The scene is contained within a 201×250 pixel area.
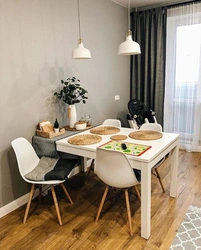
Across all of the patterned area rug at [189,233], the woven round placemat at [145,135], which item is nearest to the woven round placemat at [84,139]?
the woven round placemat at [145,135]

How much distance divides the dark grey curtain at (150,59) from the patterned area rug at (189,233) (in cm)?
240

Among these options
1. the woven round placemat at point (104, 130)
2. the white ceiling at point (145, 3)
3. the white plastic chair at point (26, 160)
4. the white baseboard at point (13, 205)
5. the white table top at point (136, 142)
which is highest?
the white ceiling at point (145, 3)

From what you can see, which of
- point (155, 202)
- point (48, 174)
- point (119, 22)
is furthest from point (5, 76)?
point (119, 22)

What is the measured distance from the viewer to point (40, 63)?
8.95ft

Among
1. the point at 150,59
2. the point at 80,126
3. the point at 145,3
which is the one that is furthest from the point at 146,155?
the point at 145,3

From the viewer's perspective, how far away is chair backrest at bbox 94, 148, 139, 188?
1962 mm

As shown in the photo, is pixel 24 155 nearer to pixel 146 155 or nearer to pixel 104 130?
pixel 104 130

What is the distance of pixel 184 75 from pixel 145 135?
6.81 ft

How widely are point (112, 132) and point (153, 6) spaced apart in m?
2.80

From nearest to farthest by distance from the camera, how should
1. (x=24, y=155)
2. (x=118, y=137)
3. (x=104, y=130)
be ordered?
1. (x=24, y=155)
2. (x=118, y=137)
3. (x=104, y=130)

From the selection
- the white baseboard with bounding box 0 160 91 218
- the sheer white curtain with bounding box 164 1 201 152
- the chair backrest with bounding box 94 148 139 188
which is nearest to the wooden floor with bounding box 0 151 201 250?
the white baseboard with bounding box 0 160 91 218

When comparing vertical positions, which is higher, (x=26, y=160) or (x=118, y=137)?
(x=118, y=137)

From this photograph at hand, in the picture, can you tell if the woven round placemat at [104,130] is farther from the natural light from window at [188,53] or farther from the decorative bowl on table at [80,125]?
the natural light from window at [188,53]

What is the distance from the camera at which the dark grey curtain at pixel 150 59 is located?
163 inches
